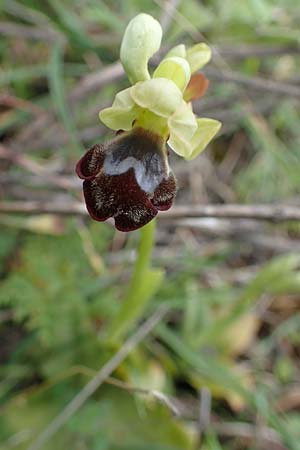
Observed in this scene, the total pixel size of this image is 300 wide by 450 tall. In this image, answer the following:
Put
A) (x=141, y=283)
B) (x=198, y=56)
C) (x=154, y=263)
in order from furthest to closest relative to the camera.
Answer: (x=154, y=263), (x=141, y=283), (x=198, y=56)

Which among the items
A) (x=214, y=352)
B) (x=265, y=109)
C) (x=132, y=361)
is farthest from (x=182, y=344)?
(x=265, y=109)

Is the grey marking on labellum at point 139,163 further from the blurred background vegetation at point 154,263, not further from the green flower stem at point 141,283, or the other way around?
the blurred background vegetation at point 154,263

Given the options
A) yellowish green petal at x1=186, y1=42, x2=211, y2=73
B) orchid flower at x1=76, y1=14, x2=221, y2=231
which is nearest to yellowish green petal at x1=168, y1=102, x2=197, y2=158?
orchid flower at x1=76, y1=14, x2=221, y2=231

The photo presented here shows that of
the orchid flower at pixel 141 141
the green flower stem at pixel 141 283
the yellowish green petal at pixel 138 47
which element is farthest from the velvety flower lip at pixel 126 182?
the green flower stem at pixel 141 283

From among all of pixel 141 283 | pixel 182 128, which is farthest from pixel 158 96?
pixel 141 283

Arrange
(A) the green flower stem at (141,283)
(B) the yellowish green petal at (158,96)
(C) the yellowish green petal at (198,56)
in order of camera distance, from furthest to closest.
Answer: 1. (A) the green flower stem at (141,283)
2. (C) the yellowish green petal at (198,56)
3. (B) the yellowish green petal at (158,96)

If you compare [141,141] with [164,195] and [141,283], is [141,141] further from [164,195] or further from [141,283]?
[141,283]

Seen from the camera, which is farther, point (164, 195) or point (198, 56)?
point (198, 56)
